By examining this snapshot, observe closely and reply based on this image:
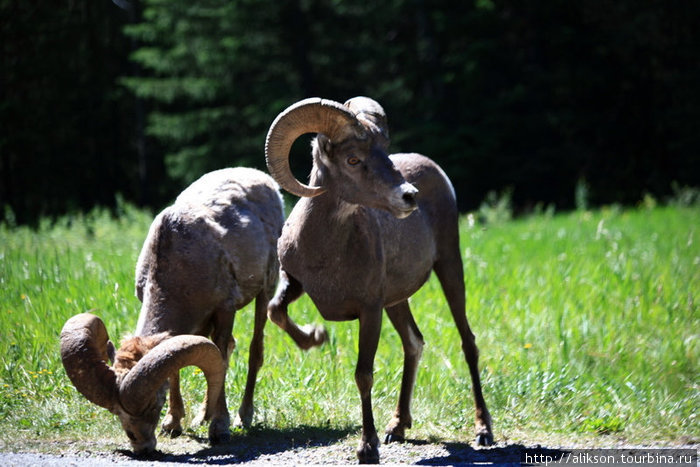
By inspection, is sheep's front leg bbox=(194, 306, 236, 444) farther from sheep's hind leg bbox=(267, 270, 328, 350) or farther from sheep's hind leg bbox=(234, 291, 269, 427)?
sheep's hind leg bbox=(267, 270, 328, 350)

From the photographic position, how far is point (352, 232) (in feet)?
18.7

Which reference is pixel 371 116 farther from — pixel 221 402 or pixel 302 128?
pixel 221 402

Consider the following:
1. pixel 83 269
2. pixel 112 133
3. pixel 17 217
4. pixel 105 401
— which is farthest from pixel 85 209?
pixel 105 401

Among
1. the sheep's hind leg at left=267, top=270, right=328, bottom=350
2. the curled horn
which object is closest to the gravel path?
the sheep's hind leg at left=267, top=270, right=328, bottom=350

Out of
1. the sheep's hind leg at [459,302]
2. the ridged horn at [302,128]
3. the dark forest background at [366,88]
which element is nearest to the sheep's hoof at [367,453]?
the sheep's hind leg at [459,302]

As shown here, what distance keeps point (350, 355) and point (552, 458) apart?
2609mm

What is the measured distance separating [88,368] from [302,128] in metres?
2.08

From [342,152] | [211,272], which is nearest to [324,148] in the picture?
[342,152]

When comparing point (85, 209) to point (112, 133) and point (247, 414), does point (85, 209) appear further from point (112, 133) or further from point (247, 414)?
point (247, 414)

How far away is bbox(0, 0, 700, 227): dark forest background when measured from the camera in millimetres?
21625

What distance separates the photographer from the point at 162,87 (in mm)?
22234

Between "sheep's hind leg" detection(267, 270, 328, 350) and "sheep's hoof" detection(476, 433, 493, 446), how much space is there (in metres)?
1.43

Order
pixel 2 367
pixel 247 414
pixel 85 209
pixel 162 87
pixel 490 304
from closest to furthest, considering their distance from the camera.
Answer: pixel 247 414
pixel 2 367
pixel 490 304
pixel 162 87
pixel 85 209

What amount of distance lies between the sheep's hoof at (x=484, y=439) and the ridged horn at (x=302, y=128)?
2300mm
